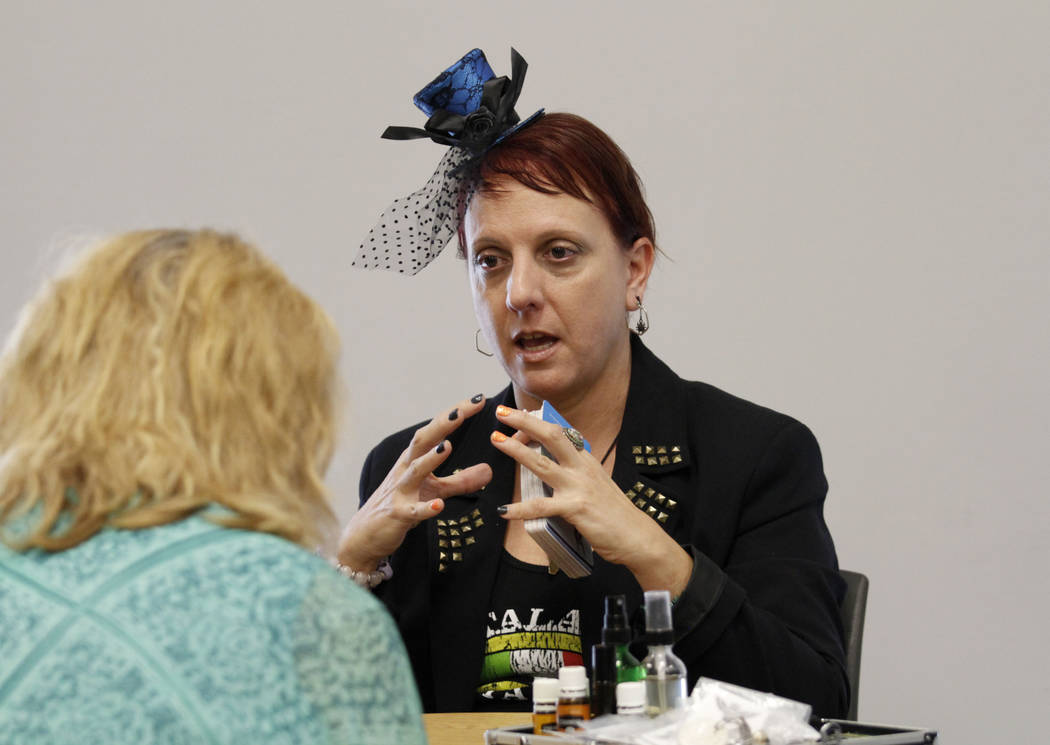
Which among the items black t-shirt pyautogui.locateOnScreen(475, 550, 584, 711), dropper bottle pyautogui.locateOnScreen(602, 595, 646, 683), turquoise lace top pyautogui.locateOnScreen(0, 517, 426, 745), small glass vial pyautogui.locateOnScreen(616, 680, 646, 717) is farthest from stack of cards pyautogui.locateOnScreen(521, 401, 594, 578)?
turquoise lace top pyautogui.locateOnScreen(0, 517, 426, 745)

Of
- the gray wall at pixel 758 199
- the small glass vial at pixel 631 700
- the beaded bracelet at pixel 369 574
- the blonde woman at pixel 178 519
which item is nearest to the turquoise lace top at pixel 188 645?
the blonde woman at pixel 178 519

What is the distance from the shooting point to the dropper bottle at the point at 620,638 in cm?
132

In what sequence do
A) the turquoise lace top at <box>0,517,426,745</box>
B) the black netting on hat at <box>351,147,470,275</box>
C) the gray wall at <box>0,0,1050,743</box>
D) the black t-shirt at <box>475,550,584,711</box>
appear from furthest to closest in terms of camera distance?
the gray wall at <box>0,0,1050,743</box>
the black netting on hat at <box>351,147,470,275</box>
the black t-shirt at <box>475,550,584,711</box>
the turquoise lace top at <box>0,517,426,745</box>

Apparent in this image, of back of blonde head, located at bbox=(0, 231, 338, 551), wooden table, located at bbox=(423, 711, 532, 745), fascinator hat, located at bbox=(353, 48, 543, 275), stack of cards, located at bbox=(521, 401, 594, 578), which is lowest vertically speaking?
wooden table, located at bbox=(423, 711, 532, 745)

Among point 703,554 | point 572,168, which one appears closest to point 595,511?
point 703,554

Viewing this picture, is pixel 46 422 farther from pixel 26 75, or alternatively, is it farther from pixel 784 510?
pixel 26 75

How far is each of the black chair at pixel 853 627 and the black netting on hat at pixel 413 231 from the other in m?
0.93

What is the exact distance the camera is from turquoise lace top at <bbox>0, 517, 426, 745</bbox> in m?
0.83

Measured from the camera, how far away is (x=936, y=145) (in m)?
2.78

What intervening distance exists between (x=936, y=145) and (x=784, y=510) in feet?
4.22

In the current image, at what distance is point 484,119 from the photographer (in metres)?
2.09

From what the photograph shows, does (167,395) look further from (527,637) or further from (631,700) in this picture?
(527,637)

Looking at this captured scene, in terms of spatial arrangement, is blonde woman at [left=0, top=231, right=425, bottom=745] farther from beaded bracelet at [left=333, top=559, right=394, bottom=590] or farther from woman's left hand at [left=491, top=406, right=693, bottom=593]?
beaded bracelet at [left=333, top=559, right=394, bottom=590]

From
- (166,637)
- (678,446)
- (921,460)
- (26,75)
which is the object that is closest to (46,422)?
(166,637)
